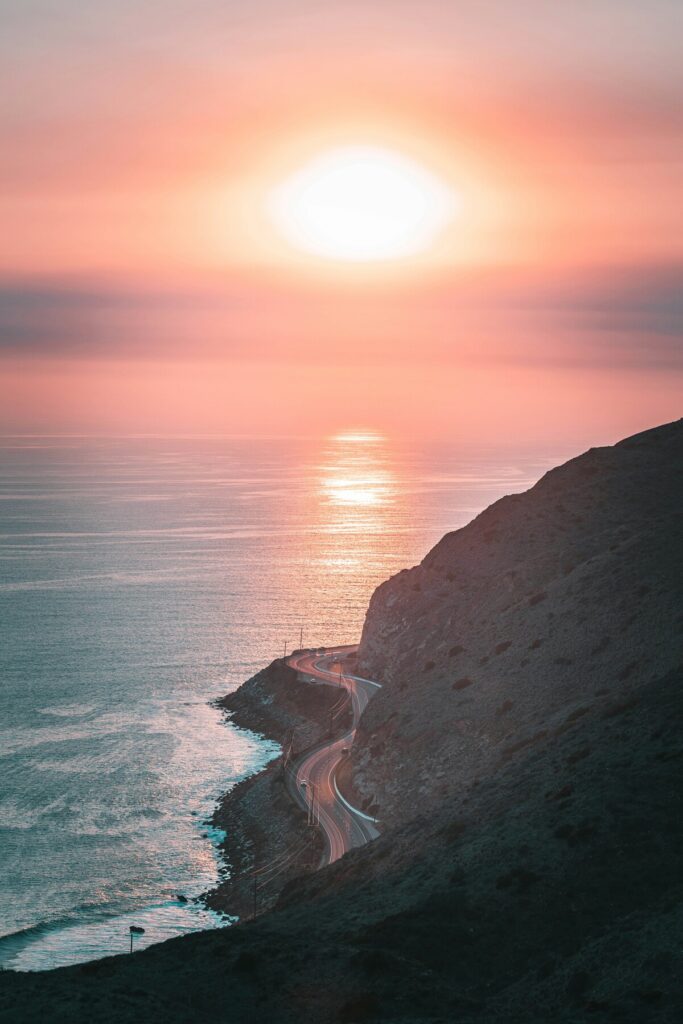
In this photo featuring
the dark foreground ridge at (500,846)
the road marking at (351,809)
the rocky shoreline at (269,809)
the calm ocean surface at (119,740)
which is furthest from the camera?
the road marking at (351,809)

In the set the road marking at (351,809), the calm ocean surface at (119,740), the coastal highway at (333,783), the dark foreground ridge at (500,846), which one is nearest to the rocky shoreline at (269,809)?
the coastal highway at (333,783)

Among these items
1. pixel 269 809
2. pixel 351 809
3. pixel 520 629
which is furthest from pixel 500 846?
pixel 520 629

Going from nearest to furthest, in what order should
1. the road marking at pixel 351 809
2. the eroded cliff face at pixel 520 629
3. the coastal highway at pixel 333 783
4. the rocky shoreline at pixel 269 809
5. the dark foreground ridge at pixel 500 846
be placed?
the dark foreground ridge at pixel 500 846, the rocky shoreline at pixel 269 809, the coastal highway at pixel 333 783, the eroded cliff face at pixel 520 629, the road marking at pixel 351 809

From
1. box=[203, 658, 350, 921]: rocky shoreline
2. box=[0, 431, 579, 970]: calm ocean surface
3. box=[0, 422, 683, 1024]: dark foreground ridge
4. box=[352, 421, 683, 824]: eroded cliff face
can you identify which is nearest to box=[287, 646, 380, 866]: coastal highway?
box=[203, 658, 350, 921]: rocky shoreline

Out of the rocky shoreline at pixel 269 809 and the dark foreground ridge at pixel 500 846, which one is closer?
the dark foreground ridge at pixel 500 846

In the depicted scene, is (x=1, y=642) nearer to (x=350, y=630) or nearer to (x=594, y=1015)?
(x=350, y=630)

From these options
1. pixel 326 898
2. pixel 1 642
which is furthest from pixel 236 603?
pixel 326 898

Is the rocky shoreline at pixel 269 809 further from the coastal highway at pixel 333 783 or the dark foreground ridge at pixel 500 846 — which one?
the dark foreground ridge at pixel 500 846
